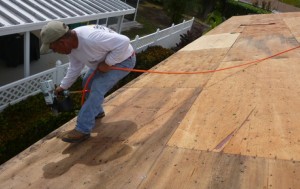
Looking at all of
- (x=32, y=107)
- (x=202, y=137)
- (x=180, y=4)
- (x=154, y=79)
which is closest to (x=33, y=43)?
(x=32, y=107)

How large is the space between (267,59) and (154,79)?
2.28 meters

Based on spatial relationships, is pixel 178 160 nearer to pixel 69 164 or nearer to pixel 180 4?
pixel 69 164

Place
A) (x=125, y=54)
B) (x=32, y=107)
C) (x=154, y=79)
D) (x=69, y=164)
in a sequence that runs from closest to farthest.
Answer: (x=69, y=164)
(x=125, y=54)
(x=154, y=79)
(x=32, y=107)

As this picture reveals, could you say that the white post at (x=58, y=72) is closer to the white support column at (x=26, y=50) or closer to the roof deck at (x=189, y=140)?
the white support column at (x=26, y=50)

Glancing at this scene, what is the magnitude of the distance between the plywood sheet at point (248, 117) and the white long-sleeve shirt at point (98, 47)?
3.96ft

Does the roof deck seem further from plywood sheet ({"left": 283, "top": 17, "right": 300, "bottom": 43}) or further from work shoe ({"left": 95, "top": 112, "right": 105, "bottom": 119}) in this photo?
plywood sheet ({"left": 283, "top": 17, "right": 300, "bottom": 43})

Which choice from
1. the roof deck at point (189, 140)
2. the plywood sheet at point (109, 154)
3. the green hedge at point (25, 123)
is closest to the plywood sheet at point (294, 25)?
the roof deck at point (189, 140)

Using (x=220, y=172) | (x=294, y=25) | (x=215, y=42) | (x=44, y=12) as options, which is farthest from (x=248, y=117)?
(x=294, y=25)

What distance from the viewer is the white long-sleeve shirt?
12.7 feet

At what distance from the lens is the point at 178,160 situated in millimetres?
3549

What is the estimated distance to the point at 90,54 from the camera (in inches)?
157

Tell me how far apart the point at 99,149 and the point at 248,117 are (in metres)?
1.89

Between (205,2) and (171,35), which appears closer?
(171,35)

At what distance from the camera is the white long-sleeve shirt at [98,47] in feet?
12.7
